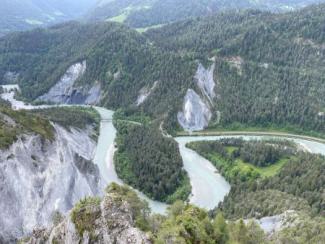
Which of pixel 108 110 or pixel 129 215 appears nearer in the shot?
pixel 129 215

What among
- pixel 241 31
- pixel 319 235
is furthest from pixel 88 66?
pixel 319 235

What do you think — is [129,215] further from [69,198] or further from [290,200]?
[290,200]

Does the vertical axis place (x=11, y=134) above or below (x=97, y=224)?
below

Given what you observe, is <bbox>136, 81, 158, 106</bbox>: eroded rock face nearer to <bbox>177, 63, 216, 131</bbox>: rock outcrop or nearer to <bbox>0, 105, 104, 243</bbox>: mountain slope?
<bbox>177, 63, 216, 131</bbox>: rock outcrop

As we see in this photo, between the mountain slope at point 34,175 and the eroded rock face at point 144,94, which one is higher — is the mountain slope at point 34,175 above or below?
above

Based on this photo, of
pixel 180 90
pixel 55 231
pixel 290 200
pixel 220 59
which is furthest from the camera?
pixel 220 59

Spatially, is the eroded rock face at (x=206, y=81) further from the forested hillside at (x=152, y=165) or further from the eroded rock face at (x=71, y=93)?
the eroded rock face at (x=71, y=93)

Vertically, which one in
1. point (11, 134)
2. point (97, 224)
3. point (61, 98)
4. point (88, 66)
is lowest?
point (61, 98)

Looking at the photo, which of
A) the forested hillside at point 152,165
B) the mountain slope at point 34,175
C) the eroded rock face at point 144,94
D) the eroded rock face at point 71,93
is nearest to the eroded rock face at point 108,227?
the mountain slope at point 34,175
